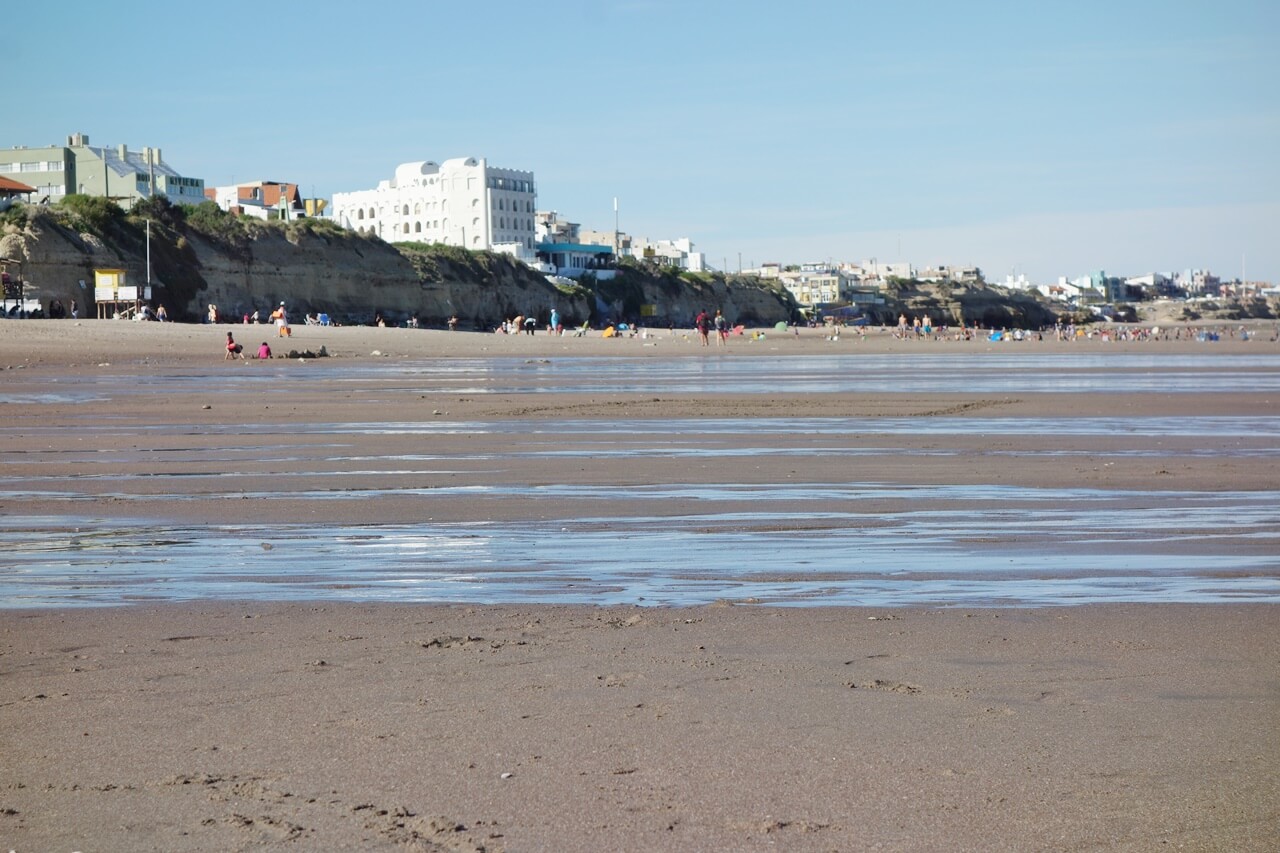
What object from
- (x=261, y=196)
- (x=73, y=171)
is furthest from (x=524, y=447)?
(x=261, y=196)

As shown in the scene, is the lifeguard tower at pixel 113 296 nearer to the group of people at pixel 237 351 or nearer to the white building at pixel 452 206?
the group of people at pixel 237 351

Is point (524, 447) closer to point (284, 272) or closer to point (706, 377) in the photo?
point (706, 377)

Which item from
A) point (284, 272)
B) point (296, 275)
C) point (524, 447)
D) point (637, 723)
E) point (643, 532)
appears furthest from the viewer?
point (296, 275)

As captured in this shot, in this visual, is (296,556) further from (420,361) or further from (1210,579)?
(420,361)

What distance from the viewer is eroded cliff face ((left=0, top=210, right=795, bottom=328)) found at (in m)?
69.2

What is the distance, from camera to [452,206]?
158125 millimetres

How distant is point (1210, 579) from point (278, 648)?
4.17 meters

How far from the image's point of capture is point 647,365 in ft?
129

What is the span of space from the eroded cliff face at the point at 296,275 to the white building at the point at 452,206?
2963cm

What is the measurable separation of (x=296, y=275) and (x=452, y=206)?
232 feet

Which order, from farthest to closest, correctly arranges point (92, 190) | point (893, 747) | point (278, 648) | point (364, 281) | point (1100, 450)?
point (92, 190)
point (364, 281)
point (1100, 450)
point (278, 648)
point (893, 747)

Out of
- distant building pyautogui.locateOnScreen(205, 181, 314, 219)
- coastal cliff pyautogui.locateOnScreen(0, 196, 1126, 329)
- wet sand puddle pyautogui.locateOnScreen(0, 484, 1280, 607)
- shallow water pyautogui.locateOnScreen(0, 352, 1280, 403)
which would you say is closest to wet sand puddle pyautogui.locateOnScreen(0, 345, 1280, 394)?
shallow water pyautogui.locateOnScreen(0, 352, 1280, 403)

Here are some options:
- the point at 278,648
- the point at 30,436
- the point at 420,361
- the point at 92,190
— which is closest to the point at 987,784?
the point at 278,648

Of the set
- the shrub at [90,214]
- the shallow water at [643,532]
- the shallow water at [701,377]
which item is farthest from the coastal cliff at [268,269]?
the shallow water at [643,532]
